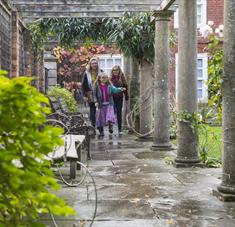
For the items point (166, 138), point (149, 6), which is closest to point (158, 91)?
point (166, 138)

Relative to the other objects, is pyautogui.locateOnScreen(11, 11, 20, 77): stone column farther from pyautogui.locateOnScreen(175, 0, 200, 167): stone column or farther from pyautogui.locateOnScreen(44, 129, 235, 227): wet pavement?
pyautogui.locateOnScreen(175, 0, 200, 167): stone column

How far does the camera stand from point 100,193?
641 cm

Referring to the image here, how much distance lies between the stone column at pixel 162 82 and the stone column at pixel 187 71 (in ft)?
8.02

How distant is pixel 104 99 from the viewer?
14.0m

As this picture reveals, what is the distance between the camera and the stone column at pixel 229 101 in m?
5.78

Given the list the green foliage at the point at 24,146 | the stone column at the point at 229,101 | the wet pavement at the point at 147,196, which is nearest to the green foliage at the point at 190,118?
the wet pavement at the point at 147,196

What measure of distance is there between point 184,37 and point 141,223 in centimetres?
412

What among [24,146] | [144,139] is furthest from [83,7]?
[24,146]

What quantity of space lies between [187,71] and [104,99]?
19.0 feet

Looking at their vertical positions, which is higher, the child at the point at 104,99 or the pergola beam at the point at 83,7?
the pergola beam at the point at 83,7

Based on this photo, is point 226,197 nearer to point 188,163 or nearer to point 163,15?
point 188,163

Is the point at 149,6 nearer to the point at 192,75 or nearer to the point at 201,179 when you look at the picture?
the point at 192,75

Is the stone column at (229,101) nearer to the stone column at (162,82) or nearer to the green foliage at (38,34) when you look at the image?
the stone column at (162,82)

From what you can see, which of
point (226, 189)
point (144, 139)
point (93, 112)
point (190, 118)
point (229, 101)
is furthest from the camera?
point (93, 112)
